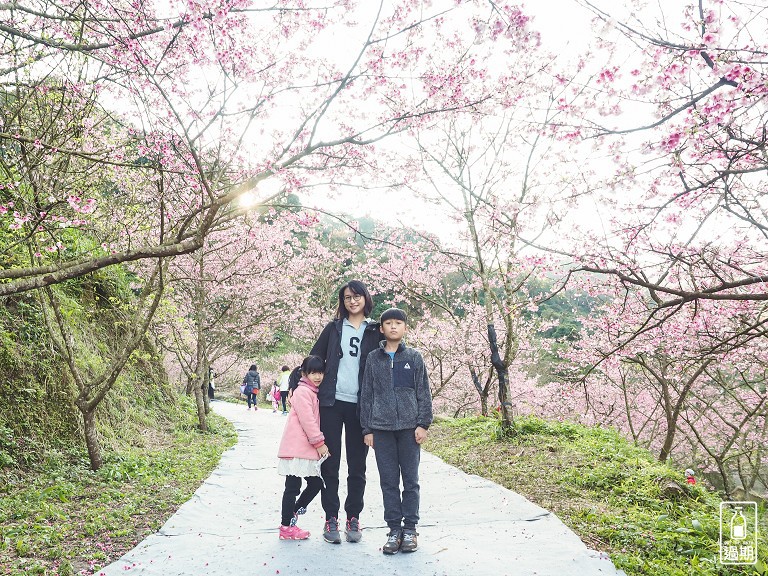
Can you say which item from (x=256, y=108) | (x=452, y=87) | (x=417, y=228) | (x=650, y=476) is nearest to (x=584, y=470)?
(x=650, y=476)

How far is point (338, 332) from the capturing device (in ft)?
12.8

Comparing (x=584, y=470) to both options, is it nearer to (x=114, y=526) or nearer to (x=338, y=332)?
(x=338, y=332)

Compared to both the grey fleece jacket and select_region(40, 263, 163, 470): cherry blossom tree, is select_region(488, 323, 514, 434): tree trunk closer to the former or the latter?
the grey fleece jacket

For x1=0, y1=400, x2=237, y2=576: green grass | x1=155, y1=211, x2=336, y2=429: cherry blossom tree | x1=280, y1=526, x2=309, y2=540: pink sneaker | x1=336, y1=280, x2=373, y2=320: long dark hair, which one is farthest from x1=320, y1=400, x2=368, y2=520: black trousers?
x1=155, y1=211, x2=336, y2=429: cherry blossom tree

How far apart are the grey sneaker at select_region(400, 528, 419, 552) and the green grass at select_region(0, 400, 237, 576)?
1941mm

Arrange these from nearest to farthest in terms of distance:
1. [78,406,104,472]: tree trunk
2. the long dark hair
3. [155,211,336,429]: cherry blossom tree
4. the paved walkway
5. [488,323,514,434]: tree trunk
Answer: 1. the paved walkway
2. the long dark hair
3. [78,406,104,472]: tree trunk
4. [488,323,514,434]: tree trunk
5. [155,211,336,429]: cherry blossom tree

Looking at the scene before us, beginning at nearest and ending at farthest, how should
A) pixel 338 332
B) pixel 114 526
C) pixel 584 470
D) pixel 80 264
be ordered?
pixel 80 264
pixel 338 332
pixel 114 526
pixel 584 470

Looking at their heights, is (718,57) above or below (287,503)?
above

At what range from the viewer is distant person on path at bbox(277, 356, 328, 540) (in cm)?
359

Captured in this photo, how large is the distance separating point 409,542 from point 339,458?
74 centimetres

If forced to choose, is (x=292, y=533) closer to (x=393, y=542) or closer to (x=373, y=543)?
(x=373, y=543)

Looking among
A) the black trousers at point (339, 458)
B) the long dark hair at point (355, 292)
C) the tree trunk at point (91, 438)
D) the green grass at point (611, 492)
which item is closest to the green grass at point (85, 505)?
the tree trunk at point (91, 438)

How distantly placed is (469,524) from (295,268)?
13.6 meters

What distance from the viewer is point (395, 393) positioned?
360 centimetres
